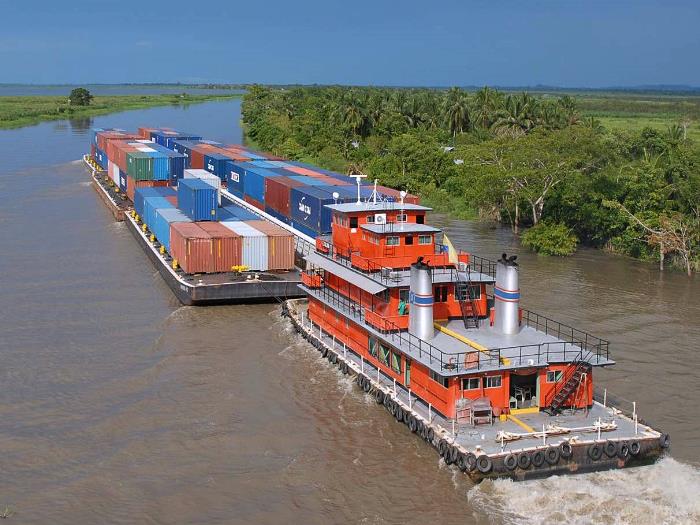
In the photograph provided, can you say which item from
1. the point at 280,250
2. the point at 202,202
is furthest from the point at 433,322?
the point at 202,202

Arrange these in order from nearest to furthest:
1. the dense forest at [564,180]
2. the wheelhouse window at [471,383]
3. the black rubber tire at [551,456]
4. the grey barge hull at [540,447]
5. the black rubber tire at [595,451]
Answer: the grey barge hull at [540,447]
the black rubber tire at [551,456]
the black rubber tire at [595,451]
the wheelhouse window at [471,383]
the dense forest at [564,180]

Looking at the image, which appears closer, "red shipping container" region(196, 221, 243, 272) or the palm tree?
"red shipping container" region(196, 221, 243, 272)

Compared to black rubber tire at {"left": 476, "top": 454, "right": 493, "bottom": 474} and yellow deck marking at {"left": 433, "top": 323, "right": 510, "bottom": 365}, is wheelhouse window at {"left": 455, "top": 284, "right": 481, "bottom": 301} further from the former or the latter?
black rubber tire at {"left": 476, "top": 454, "right": 493, "bottom": 474}

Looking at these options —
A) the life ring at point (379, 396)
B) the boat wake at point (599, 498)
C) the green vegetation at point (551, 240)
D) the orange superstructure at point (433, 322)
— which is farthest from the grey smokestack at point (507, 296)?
the green vegetation at point (551, 240)

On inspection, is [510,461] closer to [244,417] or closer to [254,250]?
[244,417]

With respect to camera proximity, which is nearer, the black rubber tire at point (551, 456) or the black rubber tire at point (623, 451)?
the black rubber tire at point (551, 456)

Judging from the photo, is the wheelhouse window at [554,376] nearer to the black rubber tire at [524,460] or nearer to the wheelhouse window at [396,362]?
the black rubber tire at [524,460]

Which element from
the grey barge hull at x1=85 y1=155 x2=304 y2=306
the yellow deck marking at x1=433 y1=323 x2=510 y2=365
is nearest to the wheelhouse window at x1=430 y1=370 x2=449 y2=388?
the yellow deck marking at x1=433 y1=323 x2=510 y2=365
